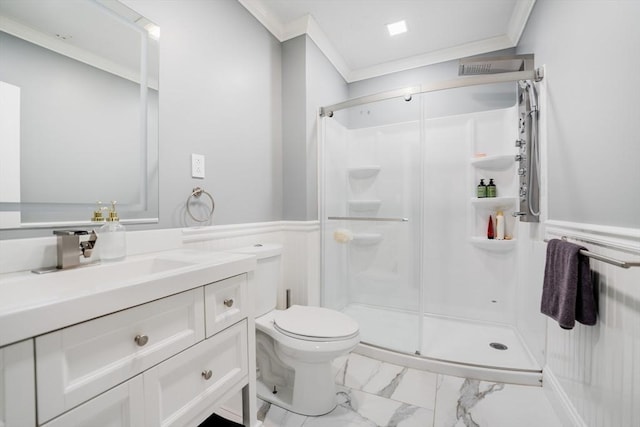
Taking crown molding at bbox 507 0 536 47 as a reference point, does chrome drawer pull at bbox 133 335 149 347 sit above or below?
below

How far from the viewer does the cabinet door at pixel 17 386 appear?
0.49 meters

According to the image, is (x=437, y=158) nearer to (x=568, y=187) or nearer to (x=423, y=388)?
(x=568, y=187)

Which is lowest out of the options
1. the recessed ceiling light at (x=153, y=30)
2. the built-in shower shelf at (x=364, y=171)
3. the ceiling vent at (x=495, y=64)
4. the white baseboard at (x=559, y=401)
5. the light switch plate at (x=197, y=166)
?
the white baseboard at (x=559, y=401)

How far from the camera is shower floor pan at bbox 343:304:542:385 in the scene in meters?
1.66

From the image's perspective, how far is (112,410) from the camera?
2.18 feet

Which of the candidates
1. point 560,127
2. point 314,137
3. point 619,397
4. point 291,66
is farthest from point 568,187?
point 291,66

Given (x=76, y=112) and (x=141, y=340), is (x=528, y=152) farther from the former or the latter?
(x=76, y=112)

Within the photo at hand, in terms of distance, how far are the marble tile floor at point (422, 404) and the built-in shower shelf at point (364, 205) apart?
3.72 feet

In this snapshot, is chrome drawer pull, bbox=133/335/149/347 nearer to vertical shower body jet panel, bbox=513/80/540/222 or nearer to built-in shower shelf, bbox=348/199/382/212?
built-in shower shelf, bbox=348/199/382/212

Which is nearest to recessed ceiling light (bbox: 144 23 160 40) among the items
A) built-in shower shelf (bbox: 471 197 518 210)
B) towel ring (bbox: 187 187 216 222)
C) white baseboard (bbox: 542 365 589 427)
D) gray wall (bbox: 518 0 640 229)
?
towel ring (bbox: 187 187 216 222)

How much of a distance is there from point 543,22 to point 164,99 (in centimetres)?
220

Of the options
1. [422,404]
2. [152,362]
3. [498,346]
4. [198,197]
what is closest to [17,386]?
[152,362]

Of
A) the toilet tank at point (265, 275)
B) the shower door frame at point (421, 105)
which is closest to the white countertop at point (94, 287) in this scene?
the toilet tank at point (265, 275)

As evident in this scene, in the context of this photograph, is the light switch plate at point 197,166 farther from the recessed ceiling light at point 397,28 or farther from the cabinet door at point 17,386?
the recessed ceiling light at point 397,28
